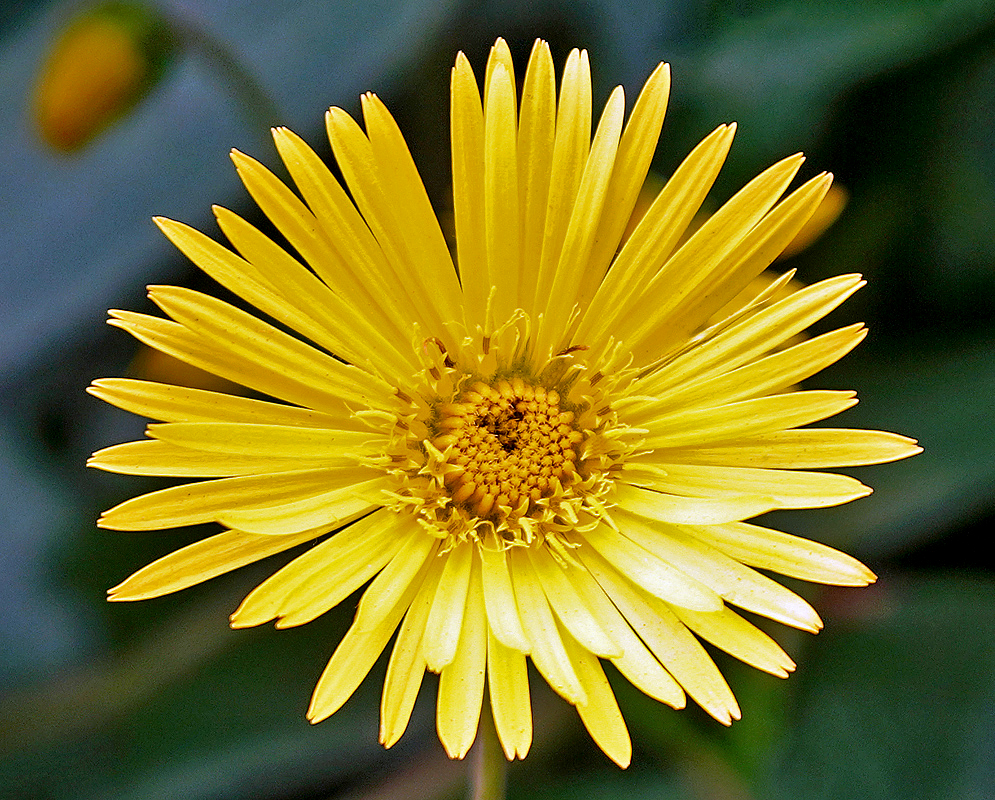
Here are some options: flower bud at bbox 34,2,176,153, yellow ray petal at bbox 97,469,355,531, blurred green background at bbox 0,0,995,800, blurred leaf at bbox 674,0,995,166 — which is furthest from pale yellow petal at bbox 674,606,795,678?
flower bud at bbox 34,2,176,153

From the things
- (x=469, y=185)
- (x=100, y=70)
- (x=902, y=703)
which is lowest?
(x=902, y=703)

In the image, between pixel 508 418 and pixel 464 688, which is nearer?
pixel 464 688

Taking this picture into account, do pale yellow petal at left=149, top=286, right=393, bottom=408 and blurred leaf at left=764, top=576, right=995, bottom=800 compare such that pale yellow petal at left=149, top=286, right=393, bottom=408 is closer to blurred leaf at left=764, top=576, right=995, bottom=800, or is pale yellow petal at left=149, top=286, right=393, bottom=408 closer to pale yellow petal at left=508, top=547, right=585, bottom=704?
pale yellow petal at left=508, top=547, right=585, bottom=704

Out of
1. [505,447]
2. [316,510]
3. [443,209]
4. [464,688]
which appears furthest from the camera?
[443,209]

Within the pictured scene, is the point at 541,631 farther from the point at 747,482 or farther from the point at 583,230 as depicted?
the point at 583,230

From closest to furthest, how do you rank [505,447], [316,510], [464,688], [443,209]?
[464,688]
[316,510]
[505,447]
[443,209]

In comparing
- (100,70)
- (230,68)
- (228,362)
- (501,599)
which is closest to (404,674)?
(501,599)

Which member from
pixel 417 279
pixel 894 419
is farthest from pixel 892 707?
pixel 417 279
